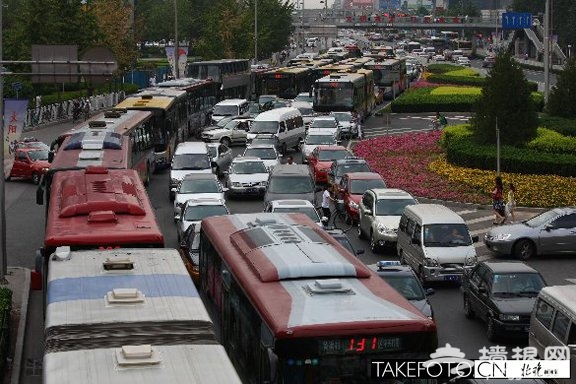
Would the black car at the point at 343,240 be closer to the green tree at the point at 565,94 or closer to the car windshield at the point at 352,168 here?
the car windshield at the point at 352,168

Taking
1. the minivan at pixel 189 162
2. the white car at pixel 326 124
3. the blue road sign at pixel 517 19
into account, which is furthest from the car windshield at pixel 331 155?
the blue road sign at pixel 517 19

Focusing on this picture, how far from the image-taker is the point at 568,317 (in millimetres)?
17484

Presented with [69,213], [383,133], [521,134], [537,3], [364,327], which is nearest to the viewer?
[364,327]

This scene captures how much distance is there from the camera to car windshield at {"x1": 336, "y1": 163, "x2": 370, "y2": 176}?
128 ft

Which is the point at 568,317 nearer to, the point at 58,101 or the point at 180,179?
the point at 180,179

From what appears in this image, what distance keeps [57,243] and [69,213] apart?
1642 mm

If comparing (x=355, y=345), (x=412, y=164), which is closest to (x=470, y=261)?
(x=355, y=345)

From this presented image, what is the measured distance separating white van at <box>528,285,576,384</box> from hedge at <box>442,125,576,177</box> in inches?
821

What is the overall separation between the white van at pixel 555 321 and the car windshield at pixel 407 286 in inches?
103

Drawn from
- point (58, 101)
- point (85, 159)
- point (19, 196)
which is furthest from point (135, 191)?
point (58, 101)

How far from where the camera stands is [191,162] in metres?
40.7

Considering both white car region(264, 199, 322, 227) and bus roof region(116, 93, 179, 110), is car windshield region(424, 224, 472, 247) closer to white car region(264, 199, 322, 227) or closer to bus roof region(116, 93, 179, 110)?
white car region(264, 199, 322, 227)

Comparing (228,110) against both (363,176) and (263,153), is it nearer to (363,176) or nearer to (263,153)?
(263,153)

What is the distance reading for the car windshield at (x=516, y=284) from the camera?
22016 mm
